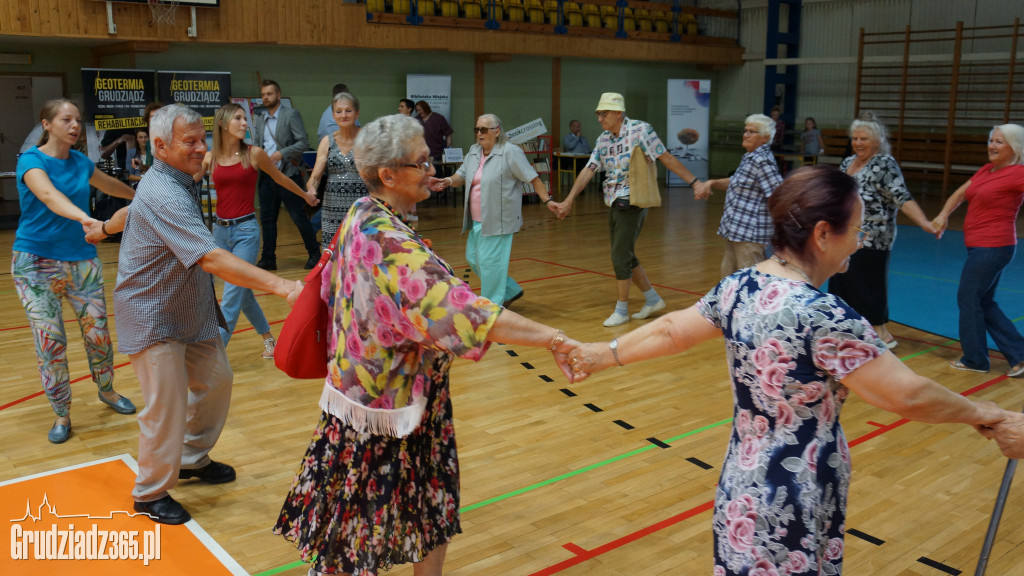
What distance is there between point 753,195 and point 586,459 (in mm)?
2596

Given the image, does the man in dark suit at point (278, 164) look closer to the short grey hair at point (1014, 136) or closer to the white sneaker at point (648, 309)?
the white sneaker at point (648, 309)

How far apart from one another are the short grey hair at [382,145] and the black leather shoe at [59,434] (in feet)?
10.1

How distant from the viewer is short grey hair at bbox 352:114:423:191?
2.17 metres

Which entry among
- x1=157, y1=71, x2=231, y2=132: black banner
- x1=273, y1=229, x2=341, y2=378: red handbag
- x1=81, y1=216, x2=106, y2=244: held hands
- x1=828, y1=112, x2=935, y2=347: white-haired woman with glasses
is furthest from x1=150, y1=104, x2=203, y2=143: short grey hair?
x1=157, y1=71, x2=231, y2=132: black banner

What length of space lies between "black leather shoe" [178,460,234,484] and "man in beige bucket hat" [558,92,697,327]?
136 inches

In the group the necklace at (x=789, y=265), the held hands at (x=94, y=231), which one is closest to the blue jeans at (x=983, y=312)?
the necklace at (x=789, y=265)

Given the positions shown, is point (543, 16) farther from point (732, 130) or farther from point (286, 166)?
point (286, 166)

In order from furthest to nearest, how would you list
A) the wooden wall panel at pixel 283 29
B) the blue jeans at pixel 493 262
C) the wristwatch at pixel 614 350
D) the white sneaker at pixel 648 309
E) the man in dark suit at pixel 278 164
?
the wooden wall panel at pixel 283 29 → the man in dark suit at pixel 278 164 → the white sneaker at pixel 648 309 → the blue jeans at pixel 493 262 → the wristwatch at pixel 614 350

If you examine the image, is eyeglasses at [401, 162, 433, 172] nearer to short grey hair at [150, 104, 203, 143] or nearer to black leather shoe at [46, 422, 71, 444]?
short grey hair at [150, 104, 203, 143]

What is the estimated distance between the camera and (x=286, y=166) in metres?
9.14

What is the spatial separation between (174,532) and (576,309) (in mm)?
4355

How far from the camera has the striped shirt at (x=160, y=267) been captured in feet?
10.1

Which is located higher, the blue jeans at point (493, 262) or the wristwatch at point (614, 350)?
the wristwatch at point (614, 350)

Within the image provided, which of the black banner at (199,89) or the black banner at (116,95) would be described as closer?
the black banner at (116,95)
